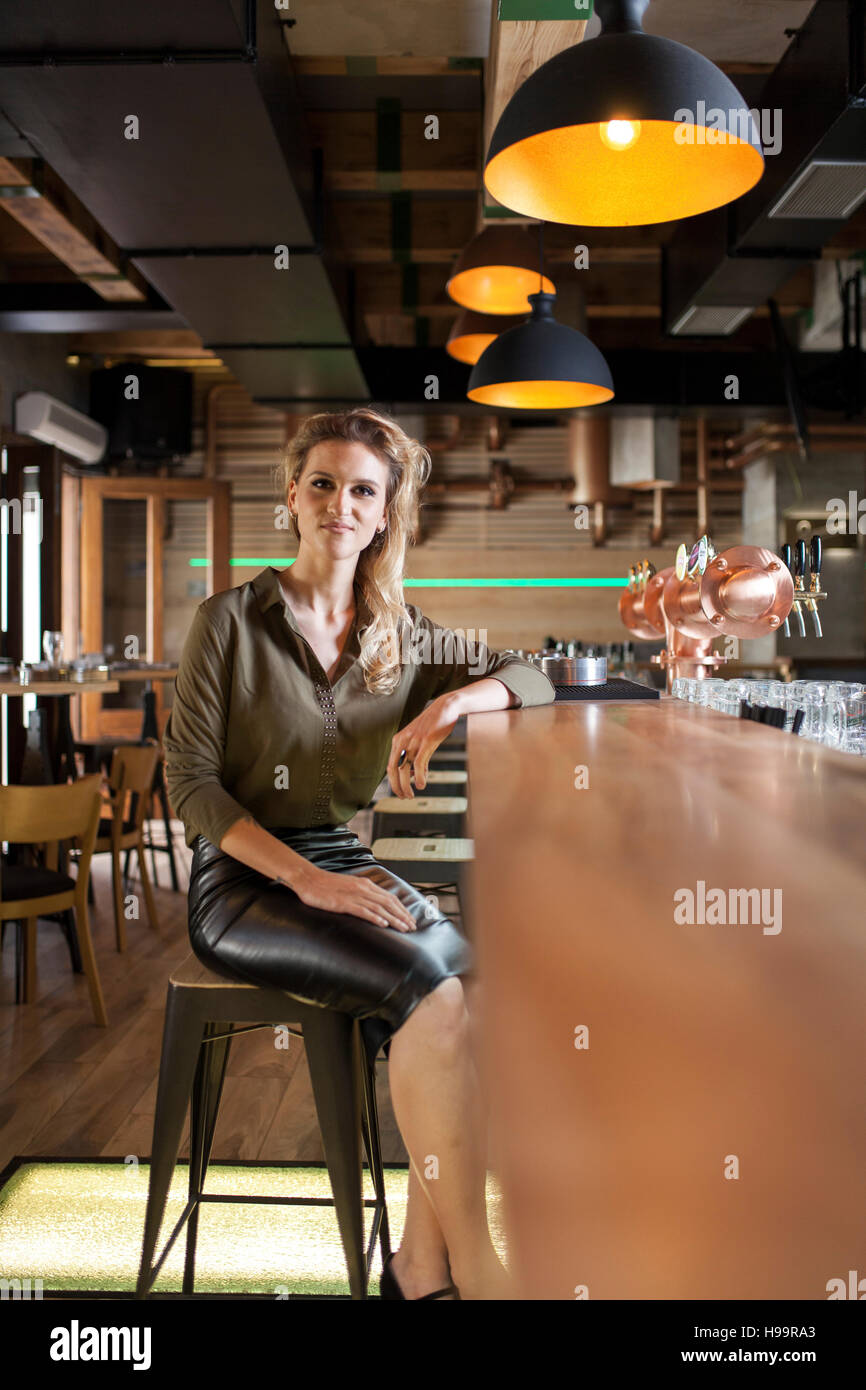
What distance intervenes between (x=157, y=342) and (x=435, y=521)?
2.84 metres

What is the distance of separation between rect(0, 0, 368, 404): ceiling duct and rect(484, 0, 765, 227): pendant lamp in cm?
115

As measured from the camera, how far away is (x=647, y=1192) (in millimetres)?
495

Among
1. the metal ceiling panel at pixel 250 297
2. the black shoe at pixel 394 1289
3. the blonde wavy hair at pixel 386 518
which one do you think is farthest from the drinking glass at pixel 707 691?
the metal ceiling panel at pixel 250 297

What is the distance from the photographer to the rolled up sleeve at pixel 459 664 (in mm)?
2346

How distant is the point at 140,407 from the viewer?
28.2ft

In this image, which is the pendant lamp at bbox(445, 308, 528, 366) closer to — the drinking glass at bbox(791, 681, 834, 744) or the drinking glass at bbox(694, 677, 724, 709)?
the drinking glass at bbox(694, 677, 724, 709)

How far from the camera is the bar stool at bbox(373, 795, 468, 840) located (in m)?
3.62

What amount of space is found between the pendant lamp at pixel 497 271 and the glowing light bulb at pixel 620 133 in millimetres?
1918

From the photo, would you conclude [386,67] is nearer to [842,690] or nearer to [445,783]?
[445,783]

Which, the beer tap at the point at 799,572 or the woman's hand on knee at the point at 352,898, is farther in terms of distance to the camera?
the beer tap at the point at 799,572

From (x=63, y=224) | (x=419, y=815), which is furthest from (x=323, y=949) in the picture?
(x=63, y=224)

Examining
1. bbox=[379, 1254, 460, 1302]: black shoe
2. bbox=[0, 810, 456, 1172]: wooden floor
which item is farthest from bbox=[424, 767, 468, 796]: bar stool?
bbox=[379, 1254, 460, 1302]: black shoe

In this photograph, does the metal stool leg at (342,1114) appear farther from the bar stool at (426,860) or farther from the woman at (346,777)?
the bar stool at (426,860)

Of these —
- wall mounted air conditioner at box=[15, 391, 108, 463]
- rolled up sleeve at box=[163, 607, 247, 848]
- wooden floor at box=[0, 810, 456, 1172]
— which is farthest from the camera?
wall mounted air conditioner at box=[15, 391, 108, 463]
